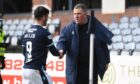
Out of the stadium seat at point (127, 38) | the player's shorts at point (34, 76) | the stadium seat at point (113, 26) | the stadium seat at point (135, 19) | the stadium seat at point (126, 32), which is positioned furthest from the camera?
the stadium seat at point (113, 26)

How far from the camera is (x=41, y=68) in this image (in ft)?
23.6

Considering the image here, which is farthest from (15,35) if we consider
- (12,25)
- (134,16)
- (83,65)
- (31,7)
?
(83,65)

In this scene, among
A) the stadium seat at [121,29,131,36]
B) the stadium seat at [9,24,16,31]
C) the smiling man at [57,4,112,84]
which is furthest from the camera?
the stadium seat at [9,24,16,31]

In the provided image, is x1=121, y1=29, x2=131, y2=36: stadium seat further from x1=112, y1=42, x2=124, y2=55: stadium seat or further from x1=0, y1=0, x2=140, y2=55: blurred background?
x1=112, y1=42, x2=124, y2=55: stadium seat

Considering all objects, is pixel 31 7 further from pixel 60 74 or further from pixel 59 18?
pixel 60 74

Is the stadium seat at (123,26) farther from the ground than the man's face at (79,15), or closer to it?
closer to it

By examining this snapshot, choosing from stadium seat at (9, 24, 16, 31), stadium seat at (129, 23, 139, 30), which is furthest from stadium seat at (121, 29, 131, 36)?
stadium seat at (9, 24, 16, 31)

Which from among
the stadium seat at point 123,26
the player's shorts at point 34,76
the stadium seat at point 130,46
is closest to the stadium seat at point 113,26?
the stadium seat at point 123,26

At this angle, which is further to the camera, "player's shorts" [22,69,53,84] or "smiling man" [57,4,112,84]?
"smiling man" [57,4,112,84]

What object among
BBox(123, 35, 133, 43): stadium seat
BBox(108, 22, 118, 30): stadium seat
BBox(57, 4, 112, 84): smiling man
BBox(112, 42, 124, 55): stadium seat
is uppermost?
BBox(57, 4, 112, 84): smiling man

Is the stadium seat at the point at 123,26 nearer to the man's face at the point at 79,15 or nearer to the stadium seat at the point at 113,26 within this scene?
the stadium seat at the point at 113,26

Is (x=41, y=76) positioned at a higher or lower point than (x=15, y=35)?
higher

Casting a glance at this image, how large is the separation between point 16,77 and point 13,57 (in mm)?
506

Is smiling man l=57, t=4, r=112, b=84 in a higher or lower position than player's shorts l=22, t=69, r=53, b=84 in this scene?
higher
